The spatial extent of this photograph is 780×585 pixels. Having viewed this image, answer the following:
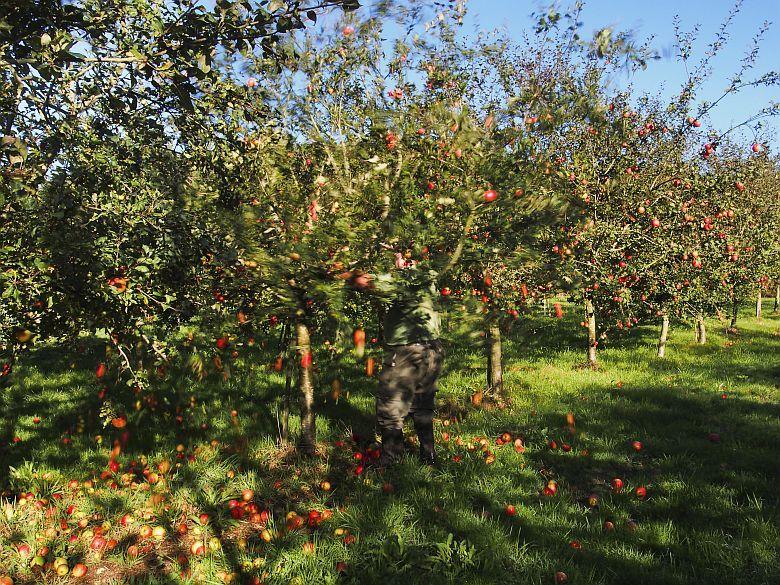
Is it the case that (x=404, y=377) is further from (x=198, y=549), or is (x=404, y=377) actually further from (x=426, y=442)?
(x=198, y=549)

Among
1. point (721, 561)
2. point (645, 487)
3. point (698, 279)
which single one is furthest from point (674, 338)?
point (721, 561)

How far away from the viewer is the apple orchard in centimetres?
333

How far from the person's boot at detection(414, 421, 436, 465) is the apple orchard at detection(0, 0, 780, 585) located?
0.61 m

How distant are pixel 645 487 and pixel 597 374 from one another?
4.90 m

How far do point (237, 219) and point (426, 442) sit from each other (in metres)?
3.22

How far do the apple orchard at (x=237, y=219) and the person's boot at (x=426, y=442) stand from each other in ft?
1.98

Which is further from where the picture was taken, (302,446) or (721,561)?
(302,446)

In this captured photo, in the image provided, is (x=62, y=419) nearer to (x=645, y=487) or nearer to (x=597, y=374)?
(x=645, y=487)

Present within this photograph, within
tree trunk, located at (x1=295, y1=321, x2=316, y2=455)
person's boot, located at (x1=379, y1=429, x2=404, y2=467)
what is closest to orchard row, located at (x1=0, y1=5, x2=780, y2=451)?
tree trunk, located at (x1=295, y1=321, x2=316, y2=455)

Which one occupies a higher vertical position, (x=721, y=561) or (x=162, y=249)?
(x=162, y=249)

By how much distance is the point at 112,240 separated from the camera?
3.55m

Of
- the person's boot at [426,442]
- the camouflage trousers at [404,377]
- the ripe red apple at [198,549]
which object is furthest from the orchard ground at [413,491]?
Answer: the camouflage trousers at [404,377]

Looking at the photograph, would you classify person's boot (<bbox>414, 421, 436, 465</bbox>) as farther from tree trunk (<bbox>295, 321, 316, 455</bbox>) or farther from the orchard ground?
tree trunk (<bbox>295, 321, 316, 455</bbox>)

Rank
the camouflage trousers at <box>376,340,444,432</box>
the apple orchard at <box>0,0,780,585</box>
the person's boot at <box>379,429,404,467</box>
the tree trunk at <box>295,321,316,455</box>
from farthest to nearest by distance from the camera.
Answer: the tree trunk at <box>295,321,316,455</box>
the person's boot at <box>379,429,404,467</box>
the camouflage trousers at <box>376,340,444,432</box>
the apple orchard at <box>0,0,780,585</box>
